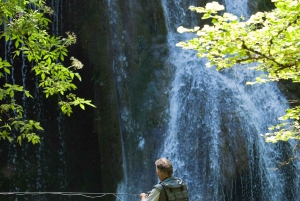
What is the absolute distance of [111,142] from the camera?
10125 mm

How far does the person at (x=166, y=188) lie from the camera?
9.75 feet

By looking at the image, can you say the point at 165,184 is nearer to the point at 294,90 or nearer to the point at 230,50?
the point at 230,50

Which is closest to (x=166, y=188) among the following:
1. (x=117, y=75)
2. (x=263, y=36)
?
(x=263, y=36)

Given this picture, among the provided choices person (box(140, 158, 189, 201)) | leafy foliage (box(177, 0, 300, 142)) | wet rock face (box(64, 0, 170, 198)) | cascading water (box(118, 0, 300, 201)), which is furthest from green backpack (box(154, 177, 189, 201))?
wet rock face (box(64, 0, 170, 198))

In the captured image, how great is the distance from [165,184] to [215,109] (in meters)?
7.25

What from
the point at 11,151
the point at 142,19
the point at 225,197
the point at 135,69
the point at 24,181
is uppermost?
the point at 142,19

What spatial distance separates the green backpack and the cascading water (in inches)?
250

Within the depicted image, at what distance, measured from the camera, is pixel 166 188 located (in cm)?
300

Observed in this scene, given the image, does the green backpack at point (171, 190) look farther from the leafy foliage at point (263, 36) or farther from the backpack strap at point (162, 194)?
the leafy foliage at point (263, 36)

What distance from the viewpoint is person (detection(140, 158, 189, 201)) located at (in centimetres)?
297

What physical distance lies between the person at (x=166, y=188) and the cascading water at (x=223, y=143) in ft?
20.8

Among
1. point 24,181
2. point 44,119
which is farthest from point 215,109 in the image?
point 24,181

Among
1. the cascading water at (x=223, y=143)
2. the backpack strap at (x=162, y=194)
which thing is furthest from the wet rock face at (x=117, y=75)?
the backpack strap at (x=162, y=194)

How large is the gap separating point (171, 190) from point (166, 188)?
0.15 ft
